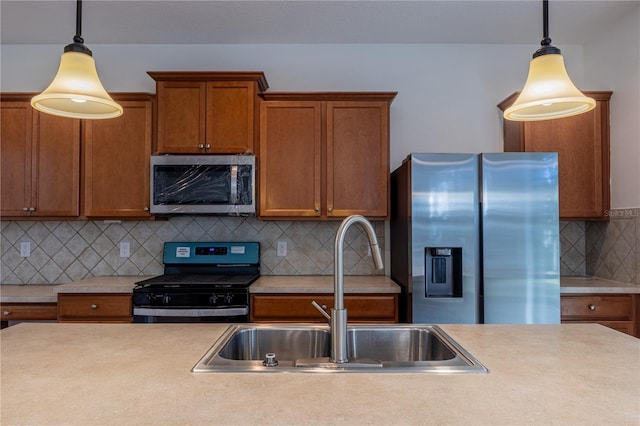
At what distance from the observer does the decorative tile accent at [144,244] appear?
307cm

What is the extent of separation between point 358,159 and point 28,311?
242 cm

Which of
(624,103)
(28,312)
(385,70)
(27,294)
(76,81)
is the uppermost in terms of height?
(385,70)

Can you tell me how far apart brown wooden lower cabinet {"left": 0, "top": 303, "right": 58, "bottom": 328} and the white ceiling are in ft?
6.44

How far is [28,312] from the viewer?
259 cm

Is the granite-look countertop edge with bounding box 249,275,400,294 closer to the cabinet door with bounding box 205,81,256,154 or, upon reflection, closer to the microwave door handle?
the microwave door handle

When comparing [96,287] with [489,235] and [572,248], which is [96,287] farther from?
[572,248]

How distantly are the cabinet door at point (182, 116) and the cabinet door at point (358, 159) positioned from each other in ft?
2.93

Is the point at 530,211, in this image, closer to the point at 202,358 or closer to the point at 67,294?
the point at 202,358

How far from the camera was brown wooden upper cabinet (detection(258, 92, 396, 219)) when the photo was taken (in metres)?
2.76

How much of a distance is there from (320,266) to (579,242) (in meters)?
2.02

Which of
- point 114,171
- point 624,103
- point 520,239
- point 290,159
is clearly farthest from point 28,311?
point 624,103

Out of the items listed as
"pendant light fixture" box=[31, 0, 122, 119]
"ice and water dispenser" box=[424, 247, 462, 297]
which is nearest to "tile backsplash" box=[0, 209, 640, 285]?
"ice and water dispenser" box=[424, 247, 462, 297]

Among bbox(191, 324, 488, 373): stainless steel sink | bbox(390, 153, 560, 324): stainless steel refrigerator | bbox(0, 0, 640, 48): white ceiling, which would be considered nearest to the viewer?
bbox(191, 324, 488, 373): stainless steel sink

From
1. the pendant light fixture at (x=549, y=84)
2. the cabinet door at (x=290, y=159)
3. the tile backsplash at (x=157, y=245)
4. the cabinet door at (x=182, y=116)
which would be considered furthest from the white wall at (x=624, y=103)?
the cabinet door at (x=182, y=116)
